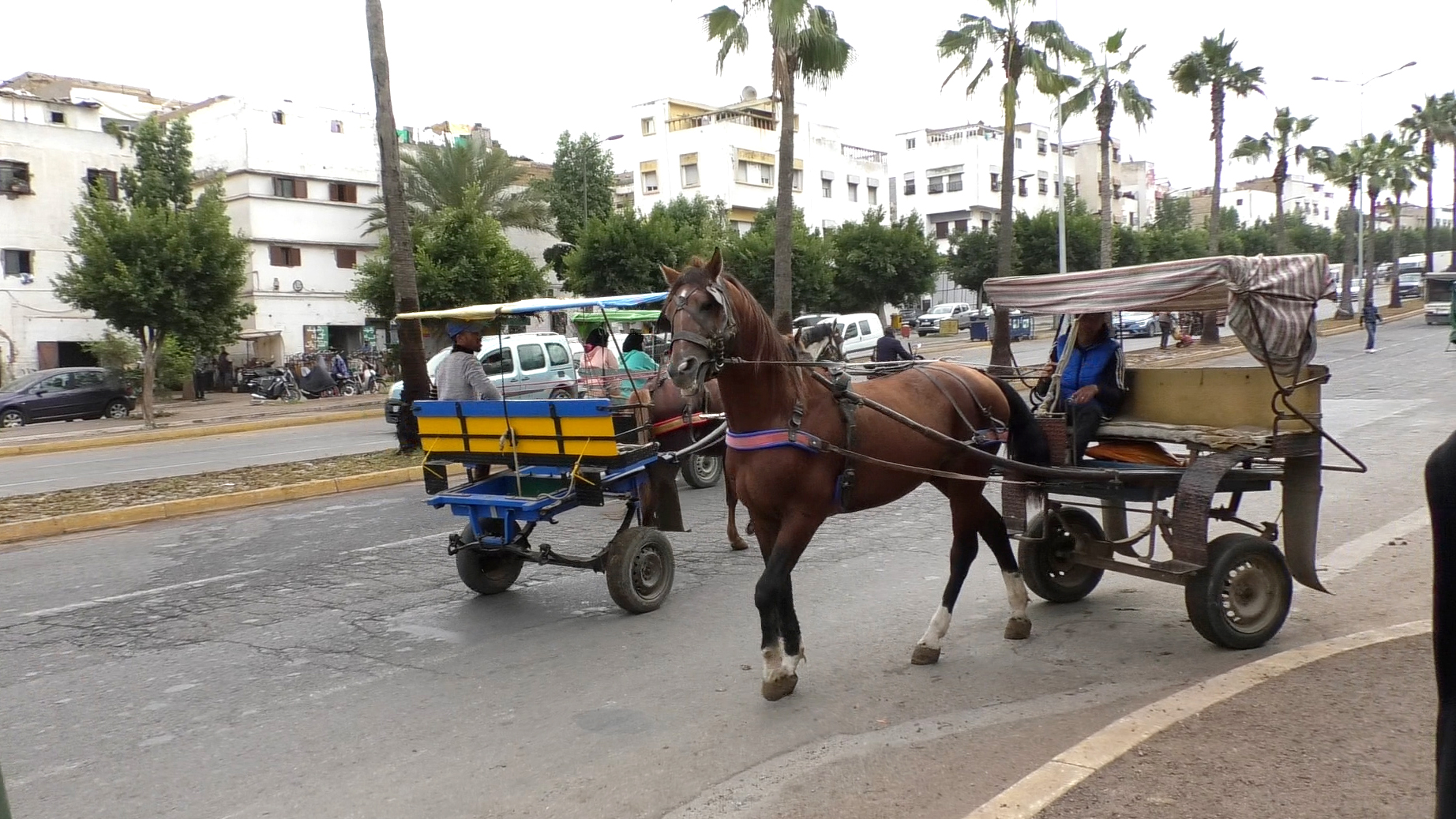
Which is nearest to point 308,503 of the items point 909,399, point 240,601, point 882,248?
point 240,601

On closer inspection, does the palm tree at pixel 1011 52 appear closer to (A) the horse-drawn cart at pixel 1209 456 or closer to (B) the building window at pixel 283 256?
(A) the horse-drawn cart at pixel 1209 456

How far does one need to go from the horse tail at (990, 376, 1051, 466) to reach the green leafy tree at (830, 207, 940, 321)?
134 ft

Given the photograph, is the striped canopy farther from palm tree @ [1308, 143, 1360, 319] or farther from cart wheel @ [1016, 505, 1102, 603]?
palm tree @ [1308, 143, 1360, 319]

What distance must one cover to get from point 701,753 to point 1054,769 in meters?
1.49

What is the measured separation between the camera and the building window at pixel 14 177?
35.9 meters

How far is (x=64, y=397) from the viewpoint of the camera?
29688mm

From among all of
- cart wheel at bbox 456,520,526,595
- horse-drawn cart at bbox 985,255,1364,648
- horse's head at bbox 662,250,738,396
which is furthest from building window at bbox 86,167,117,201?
horse-drawn cart at bbox 985,255,1364,648

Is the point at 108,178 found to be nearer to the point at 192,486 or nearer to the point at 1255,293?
the point at 192,486

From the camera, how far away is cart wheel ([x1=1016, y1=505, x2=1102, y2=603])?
261 inches

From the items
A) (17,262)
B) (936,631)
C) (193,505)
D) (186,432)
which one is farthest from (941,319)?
(936,631)

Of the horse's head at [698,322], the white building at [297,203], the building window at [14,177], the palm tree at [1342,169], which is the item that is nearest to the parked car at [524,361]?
the horse's head at [698,322]

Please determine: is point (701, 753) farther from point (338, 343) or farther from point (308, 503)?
point (338, 343)

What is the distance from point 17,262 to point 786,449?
40.0 m

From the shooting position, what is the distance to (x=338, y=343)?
43812 mm
